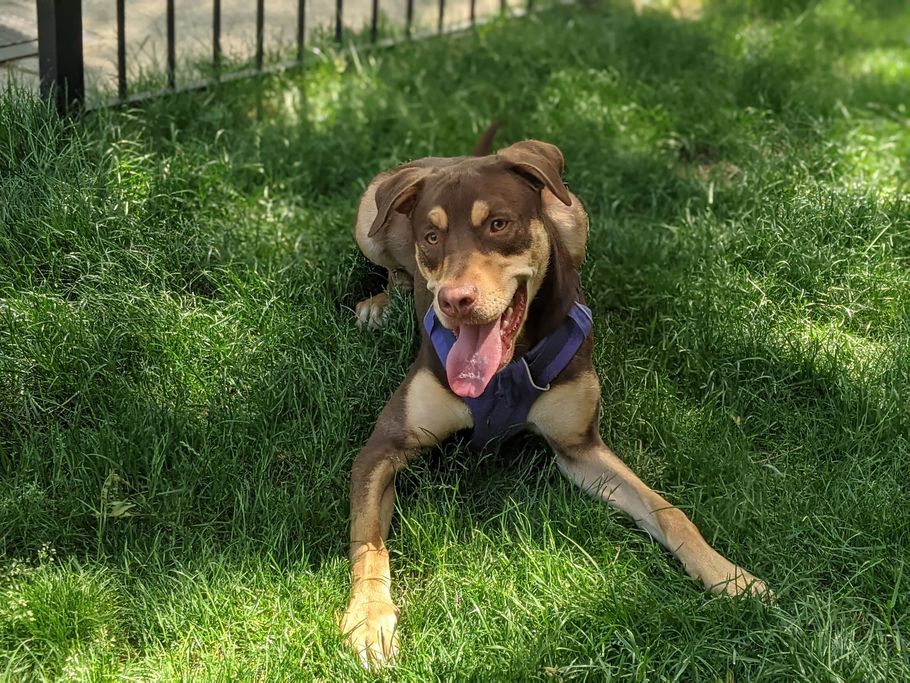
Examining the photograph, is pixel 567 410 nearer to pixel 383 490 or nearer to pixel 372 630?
pixel 383 490

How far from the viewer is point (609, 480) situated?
3889 millimetres

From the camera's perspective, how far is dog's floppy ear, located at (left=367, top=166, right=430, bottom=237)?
154 inches

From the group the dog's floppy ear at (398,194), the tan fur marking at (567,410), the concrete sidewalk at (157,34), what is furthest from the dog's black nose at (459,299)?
the concrete sidewalk at (157,34)

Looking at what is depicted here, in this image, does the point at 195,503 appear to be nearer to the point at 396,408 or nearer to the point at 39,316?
the point at 396,408

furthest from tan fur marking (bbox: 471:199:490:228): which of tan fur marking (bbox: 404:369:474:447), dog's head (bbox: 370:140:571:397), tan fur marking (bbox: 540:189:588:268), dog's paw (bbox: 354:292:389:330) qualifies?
dog's paw (bbox: 354:292:389:330)

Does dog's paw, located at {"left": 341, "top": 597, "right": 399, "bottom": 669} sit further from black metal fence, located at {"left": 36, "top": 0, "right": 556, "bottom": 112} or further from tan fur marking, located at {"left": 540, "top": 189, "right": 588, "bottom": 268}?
black metal fence, located at {"left": 36, "top": 0, "right": 556, "bottom": 112}

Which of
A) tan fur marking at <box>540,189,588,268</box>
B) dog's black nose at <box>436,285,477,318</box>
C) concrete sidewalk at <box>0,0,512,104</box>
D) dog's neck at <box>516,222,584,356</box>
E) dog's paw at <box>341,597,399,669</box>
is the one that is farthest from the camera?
concrete sidewalk at <box>0,0,512,104</box>

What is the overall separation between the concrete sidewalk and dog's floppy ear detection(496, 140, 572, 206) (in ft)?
8.20

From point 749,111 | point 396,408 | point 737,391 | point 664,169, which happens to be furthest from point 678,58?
point 396,408

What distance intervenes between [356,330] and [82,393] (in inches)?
44.2

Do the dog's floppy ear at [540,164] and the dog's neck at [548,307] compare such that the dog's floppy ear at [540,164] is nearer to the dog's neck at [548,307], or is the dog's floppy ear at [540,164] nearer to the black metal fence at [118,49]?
the dog's neck at [548,307]

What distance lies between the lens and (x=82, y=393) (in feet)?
13.6

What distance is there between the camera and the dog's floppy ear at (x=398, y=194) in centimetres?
392

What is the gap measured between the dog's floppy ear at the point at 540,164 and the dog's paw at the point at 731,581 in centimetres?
128
